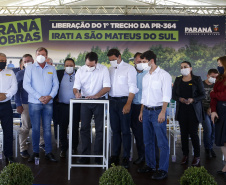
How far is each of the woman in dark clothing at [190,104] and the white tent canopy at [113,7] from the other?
15.7ft

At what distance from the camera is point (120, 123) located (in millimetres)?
4266

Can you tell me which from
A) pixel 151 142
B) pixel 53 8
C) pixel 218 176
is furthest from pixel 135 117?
pixel 53 8

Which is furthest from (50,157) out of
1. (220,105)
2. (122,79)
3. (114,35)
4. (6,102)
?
(114,35)

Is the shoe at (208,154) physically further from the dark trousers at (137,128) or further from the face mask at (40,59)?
the face mask at (40,59)

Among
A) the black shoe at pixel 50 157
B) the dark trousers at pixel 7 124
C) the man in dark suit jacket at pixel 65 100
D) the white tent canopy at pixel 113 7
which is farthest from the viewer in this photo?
the white tent canopy at pixel 113 7

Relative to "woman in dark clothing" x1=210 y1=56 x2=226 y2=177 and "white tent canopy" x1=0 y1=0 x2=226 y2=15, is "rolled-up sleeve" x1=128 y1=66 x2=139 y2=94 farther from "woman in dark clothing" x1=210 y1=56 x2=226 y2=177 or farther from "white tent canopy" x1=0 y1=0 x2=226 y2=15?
"white tent canopy" x1=0 y1=0 x2=226 y2=15

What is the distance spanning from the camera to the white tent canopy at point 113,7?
8711 mm

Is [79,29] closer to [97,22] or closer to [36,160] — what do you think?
[97,22]

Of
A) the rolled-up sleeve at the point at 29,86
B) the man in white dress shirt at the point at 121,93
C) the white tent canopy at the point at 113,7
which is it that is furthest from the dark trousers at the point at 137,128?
the white tent canopy at the point at 113,7

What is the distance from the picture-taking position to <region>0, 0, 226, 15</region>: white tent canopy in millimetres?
8711

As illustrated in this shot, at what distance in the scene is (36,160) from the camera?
428cm

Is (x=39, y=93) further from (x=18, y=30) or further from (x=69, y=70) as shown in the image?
(x=18, y=30)

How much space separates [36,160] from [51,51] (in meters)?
5.19

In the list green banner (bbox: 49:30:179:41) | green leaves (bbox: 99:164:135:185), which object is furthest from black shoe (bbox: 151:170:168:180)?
green banner (bbox: 49:30:179:41)
